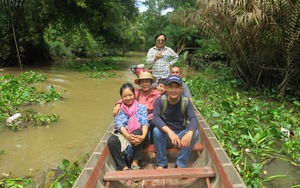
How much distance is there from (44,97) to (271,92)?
6660 mm

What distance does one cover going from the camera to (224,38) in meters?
8.27

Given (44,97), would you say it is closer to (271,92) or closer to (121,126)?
(121,126)

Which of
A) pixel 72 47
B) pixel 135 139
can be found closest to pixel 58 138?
pixel 135 139

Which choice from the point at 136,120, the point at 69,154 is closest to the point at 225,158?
the point at 136,120

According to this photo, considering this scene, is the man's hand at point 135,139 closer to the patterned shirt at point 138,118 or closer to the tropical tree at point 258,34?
the patterned shirt at point 138,118

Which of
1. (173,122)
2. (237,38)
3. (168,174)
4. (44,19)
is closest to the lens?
(168,174)

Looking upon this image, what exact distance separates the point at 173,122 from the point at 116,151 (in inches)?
31.3

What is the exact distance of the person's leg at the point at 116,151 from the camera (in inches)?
127

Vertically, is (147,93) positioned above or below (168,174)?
above

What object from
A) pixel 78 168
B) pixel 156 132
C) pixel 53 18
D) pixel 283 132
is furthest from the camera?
pixel 53 18

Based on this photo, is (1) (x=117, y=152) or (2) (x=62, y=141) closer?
(1) (x=117, y=152)

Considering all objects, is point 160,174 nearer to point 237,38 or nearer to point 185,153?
point 185,153

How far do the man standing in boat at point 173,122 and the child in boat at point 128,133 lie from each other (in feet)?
0.77

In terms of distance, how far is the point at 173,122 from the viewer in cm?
342
